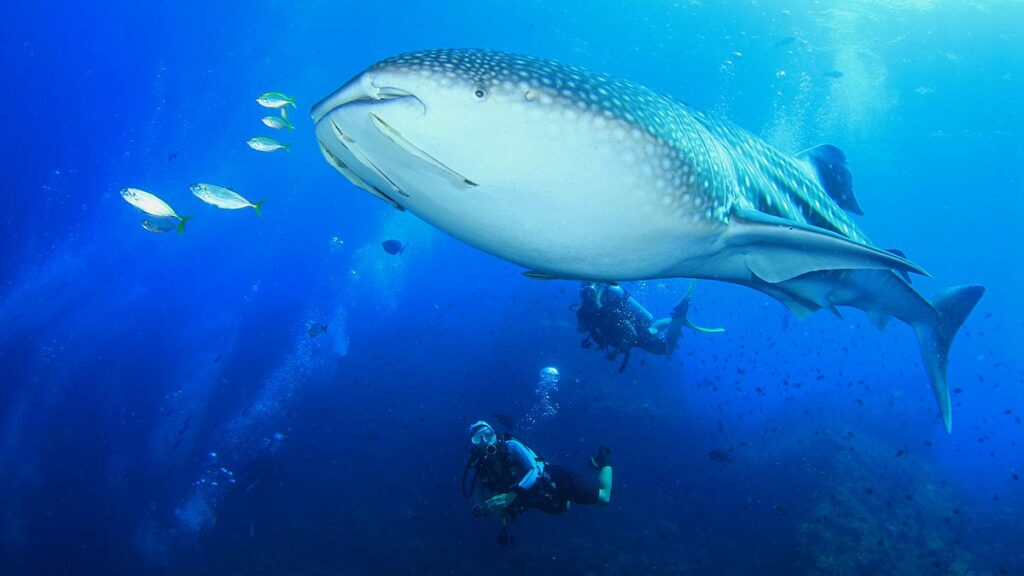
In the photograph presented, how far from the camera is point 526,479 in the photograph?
22.1ft

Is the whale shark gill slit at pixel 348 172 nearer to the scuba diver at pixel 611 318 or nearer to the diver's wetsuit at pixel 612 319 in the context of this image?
the scuba diver at pixel 611 318

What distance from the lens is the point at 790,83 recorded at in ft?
150

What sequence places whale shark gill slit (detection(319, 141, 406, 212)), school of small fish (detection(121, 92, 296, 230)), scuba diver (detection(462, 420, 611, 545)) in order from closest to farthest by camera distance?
whale shark gill slit (detection(319, 141, 406, 212))
scuba diver (detection(462, 420, 611, 545))
school of small fish (detection(121, 92, 296, 230))

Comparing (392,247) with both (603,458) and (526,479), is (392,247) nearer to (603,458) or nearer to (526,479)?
(603,458)

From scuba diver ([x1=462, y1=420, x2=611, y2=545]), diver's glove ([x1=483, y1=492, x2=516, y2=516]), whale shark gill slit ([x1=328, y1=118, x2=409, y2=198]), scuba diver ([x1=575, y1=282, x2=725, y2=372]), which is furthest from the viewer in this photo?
scuba diver ([x1=575, y1=282, x2=725, y2=372])

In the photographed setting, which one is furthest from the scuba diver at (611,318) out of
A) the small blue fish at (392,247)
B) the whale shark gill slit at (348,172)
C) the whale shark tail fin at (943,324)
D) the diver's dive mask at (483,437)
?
the whale shark gill slit at (348,172)

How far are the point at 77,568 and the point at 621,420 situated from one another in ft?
66.5

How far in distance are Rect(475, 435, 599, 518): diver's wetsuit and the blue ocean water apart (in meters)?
2.28

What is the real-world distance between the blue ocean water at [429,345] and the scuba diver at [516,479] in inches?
89.0

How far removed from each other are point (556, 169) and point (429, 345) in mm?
24602

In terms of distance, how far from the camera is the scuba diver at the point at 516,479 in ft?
22.5

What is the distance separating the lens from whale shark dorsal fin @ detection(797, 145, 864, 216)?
5492mm

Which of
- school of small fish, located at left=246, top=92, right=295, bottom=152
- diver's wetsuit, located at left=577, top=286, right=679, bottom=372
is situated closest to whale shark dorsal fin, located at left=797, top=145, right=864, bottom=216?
diver's wetsuit, located at left=577, top=286, right=679, bottom=372

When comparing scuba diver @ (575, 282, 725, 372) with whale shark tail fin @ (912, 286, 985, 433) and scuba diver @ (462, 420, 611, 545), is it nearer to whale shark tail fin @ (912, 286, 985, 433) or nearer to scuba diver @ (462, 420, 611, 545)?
scuba diver @ (462, 420, 611, 545)
